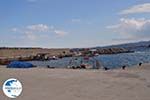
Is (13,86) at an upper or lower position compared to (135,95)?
upper

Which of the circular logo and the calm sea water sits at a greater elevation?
the circular logo

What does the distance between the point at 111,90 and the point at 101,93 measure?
138 centimetres

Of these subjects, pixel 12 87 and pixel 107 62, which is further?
pixel 107 62

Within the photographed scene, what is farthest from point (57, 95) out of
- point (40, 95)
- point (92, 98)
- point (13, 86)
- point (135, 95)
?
point (13, 86)

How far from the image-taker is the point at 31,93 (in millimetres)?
20000

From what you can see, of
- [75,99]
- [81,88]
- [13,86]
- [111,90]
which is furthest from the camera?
[81,88]

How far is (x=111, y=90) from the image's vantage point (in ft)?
67.8

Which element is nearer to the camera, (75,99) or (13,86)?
(13,86)

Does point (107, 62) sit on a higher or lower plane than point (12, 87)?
lower

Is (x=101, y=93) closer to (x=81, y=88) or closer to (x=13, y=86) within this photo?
(x=81, y=88)

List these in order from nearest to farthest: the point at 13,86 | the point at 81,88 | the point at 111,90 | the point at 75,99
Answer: the point at 13,86 < the point at 75,99 < the point at 111,90 < the point at 81,88

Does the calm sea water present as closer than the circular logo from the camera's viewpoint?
No

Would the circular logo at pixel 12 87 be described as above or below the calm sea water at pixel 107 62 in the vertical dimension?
above

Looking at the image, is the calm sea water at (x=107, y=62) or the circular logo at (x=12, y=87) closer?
the circular logo at (x=12, y=87)
